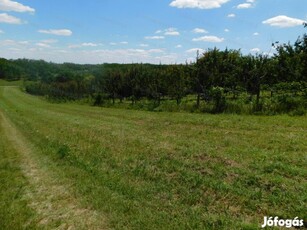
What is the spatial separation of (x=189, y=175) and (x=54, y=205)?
11.3ft

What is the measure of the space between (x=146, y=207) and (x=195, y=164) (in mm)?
2825

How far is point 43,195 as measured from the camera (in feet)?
28.1

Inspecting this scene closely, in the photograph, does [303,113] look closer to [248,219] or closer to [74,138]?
[74,138]

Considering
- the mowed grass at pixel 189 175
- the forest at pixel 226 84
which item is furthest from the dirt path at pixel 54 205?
the forest at pixel 226 84

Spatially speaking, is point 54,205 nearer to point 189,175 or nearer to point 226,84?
point 189,175

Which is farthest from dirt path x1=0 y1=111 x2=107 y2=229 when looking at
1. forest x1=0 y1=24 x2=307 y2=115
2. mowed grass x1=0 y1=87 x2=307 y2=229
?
forest x1=0 y1=24 x2=307 y2=115

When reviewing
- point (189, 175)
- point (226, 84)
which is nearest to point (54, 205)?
point (189, 175)

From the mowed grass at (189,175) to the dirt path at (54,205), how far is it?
0.25m

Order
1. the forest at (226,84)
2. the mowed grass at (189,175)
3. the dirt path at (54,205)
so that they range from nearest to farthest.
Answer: the mowed grass at (189,175) → the dirt path at (54,205) → the forest at (226,84)

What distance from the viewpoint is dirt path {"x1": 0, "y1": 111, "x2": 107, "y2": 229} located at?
22.2ft

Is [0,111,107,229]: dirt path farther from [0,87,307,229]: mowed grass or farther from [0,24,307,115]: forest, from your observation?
[0,24,307,115]: forest

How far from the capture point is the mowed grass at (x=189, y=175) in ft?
21.2

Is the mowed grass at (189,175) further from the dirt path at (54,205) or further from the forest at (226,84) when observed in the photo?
the forest at (226,84)

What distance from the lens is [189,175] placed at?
342 inches
